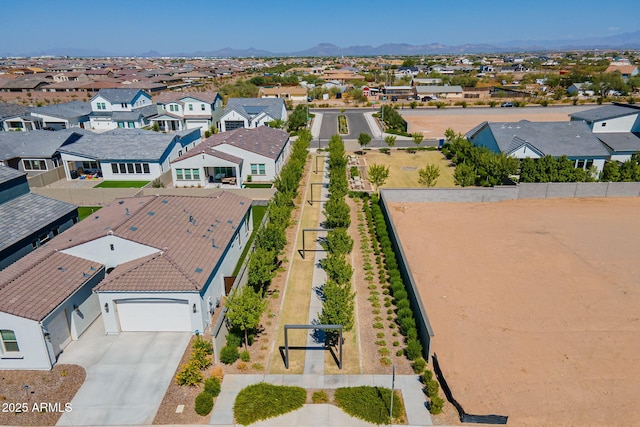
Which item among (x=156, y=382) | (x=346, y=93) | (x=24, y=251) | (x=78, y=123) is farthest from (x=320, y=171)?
(x=346, y=93)

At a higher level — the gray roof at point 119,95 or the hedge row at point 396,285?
the gray roof at point 119,95

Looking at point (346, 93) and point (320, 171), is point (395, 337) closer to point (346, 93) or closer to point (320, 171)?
point (320, 171)

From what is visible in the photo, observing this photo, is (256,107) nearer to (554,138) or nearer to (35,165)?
(35,165)

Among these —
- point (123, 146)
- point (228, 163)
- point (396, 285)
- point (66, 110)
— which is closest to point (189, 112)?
point (66, 110)

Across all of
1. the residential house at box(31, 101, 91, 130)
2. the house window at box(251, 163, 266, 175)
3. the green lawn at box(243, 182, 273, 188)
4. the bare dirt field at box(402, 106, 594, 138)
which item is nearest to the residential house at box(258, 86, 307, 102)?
the bare dirt field at box(402, 106, 594, 138)

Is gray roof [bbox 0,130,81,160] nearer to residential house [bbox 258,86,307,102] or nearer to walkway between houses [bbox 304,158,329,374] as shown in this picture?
walkway between houses [bbox 304,158,329,374]

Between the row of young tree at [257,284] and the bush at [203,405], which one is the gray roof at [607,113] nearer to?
the row of young tree at [257,284]

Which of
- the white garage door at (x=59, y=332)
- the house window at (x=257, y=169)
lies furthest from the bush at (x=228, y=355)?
the house window at (x=257, y=169)

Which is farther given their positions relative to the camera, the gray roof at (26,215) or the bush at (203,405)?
the gray roof at (26,215)
